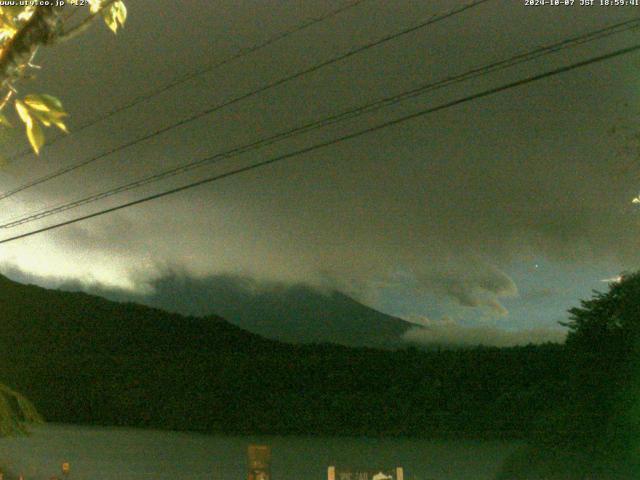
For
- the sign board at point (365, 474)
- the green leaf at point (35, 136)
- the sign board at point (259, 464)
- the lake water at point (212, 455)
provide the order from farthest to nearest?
the lake water at point (212, 455)
the sign board at point (259, 464)
the sign board at point (365, 474)
the green leaf at point (35, 136)

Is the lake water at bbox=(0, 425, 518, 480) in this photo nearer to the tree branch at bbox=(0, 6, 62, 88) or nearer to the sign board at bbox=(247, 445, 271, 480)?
the sign board at bbox=(247, 445, 271, 480)

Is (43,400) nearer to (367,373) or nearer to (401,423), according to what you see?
(367,373)

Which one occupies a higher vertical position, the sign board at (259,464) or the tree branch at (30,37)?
the tree branch at (30,37)

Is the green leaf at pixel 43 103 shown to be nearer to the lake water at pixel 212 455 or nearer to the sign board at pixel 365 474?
the sign board at pixel 365 474

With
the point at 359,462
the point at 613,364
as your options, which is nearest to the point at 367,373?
the point at 359,462

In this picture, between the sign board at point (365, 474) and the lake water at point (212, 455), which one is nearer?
the sign board at point (365, 474)

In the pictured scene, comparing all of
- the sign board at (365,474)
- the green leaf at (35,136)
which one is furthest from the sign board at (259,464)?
the green leaf at (35,136)

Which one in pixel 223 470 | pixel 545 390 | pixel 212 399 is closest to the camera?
pixel 545 390
